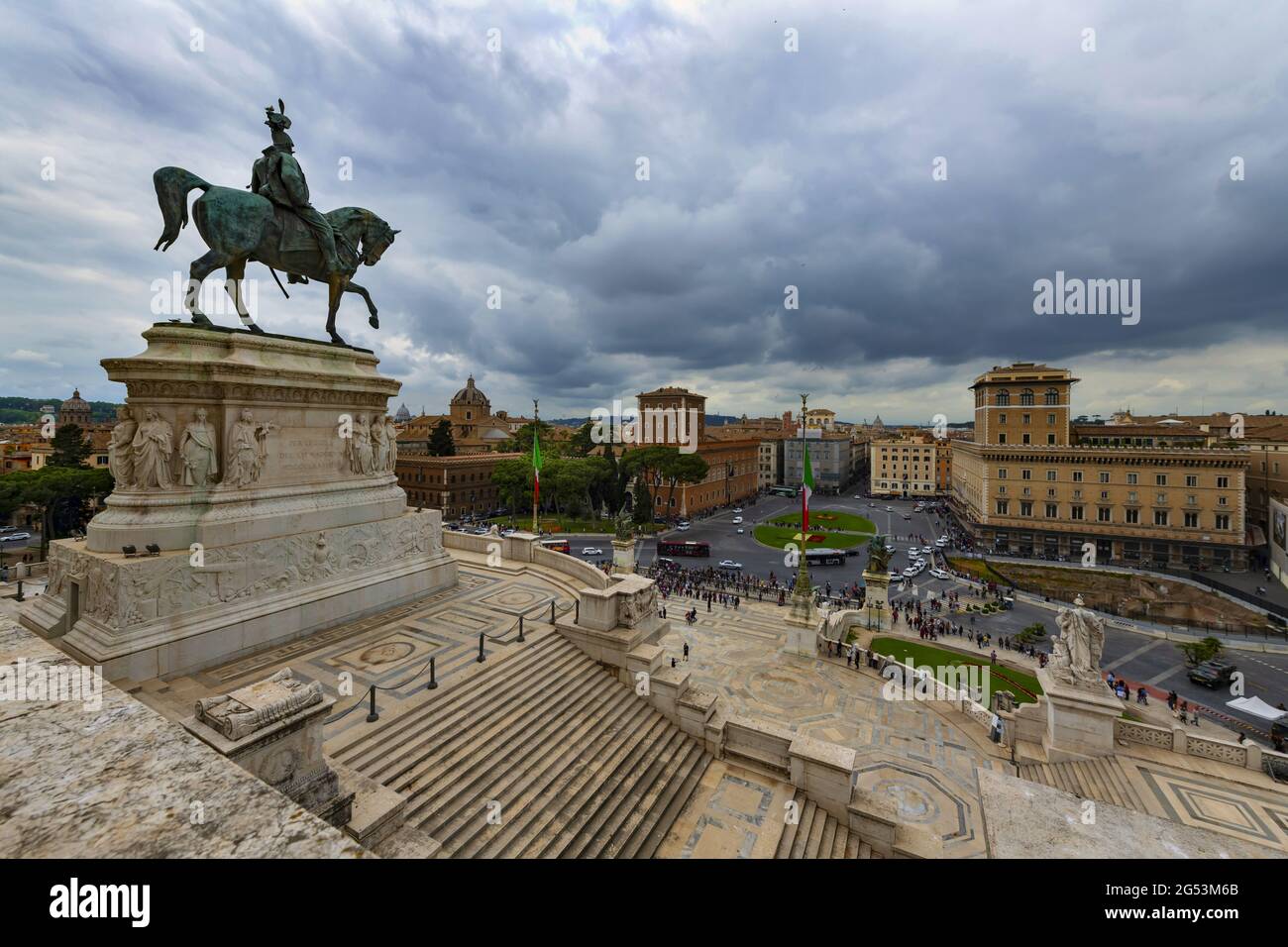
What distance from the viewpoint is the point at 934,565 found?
47.4m

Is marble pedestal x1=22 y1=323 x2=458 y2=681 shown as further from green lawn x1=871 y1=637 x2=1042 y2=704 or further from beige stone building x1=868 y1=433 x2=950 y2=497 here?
beige stone building x1=868 y1=433 x2=950 y2=497

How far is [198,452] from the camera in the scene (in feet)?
38.4

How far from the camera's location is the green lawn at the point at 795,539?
2175 inches

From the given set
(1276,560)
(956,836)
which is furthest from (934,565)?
(956,836)

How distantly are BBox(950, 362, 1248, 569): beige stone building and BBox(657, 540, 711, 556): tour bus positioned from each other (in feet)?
105

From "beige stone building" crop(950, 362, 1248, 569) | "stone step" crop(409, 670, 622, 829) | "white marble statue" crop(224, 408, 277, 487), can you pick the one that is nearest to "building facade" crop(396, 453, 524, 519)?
"white marble statue" crop(224, 408, 277, 487)

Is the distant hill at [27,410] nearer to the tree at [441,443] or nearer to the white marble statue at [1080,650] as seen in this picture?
the tree at [441,443]

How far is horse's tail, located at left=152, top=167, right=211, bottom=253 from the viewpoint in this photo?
12.0 meters

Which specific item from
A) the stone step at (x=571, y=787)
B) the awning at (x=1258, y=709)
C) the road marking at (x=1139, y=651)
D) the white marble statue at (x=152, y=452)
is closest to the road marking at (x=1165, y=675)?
the road marking at (x=1139, y=651)

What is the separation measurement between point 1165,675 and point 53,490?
71712 millimetres

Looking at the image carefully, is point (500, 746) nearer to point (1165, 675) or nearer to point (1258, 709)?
point (1258, 709)

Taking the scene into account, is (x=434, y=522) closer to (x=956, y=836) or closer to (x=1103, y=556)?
(x=956, y=836)
